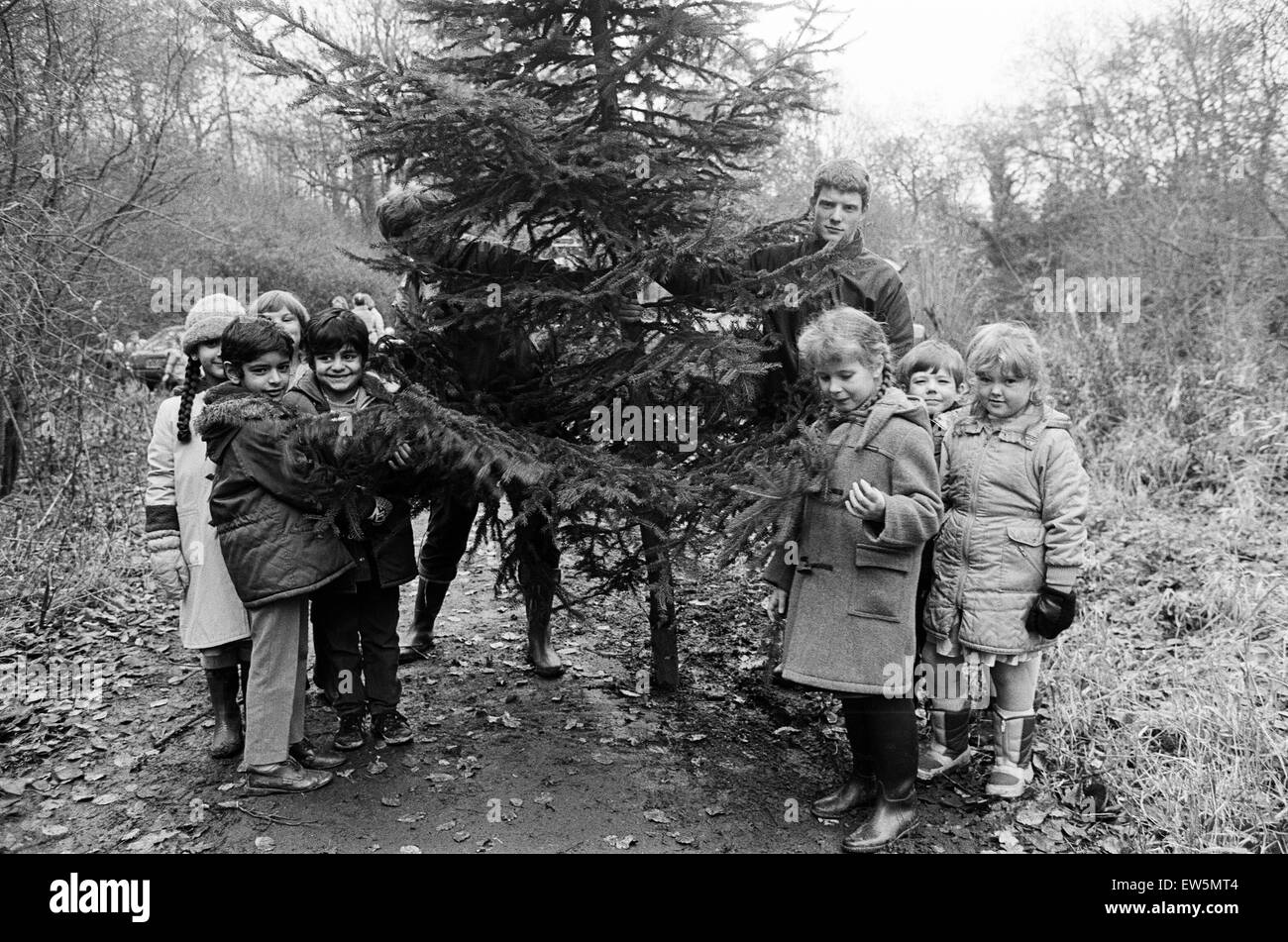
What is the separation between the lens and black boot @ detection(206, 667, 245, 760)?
3.83 meters

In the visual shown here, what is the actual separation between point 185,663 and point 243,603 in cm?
198

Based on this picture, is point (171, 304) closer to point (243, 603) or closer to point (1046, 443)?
point (243, 603)

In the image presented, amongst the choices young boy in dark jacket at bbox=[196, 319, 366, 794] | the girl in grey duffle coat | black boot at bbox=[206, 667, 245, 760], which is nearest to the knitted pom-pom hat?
young boy in dark jacket at bbox=[196, 319, 366, 794]

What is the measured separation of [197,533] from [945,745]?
3363 mm

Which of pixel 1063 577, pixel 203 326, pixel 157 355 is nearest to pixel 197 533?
pixel 203 326

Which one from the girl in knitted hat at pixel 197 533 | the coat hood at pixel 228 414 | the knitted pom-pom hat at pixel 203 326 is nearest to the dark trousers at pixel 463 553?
the coat hood at pixel 228 414

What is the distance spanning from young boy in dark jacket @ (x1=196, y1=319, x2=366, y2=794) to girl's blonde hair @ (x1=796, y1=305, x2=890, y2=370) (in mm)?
1828

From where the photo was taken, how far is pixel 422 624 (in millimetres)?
5004

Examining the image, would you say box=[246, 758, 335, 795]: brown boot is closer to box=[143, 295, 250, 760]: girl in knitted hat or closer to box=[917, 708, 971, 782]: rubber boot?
box=[143, 295, 250, 760]: girl in knitted hat

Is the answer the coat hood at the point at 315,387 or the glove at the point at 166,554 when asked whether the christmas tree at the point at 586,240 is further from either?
the glove at the point at 166,554
